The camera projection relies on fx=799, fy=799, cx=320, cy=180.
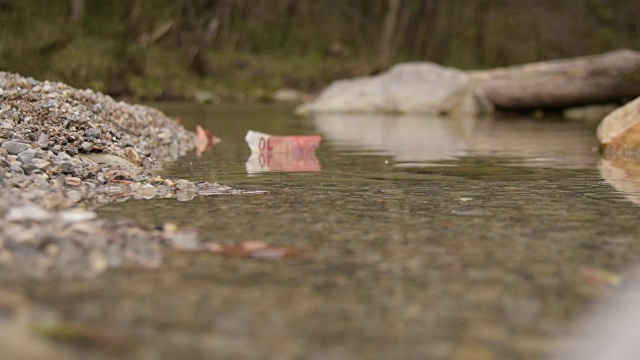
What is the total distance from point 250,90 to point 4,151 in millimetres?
18306

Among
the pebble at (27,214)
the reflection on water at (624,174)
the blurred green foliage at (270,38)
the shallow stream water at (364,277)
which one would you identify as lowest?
the shallow stream water at (364,277)

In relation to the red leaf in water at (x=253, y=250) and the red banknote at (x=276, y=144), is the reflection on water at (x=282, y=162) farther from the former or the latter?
the red leaf in water at (x=253, y=250)

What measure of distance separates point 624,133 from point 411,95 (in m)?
8.87

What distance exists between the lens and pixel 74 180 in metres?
3.95

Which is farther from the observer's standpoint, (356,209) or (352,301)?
(356,209)

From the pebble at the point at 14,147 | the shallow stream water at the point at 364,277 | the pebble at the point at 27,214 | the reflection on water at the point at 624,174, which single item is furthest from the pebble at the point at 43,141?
the reflection on water at the point at 624,174

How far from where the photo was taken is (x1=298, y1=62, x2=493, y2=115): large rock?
15167 mm

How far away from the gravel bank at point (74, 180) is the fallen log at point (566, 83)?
7.87 meters

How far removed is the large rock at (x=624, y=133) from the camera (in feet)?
22.3

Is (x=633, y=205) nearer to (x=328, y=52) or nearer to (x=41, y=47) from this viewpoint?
(x=41, y=47)

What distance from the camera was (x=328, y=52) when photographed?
2803 centimetres

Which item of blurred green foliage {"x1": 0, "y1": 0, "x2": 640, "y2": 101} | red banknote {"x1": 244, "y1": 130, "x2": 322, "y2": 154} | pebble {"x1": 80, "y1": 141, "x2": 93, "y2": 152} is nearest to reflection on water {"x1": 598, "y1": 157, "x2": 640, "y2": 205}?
red banknote {"x1": 244, "y1": 130, "x2": 322, "y2": 154}

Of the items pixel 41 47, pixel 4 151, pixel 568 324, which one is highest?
pixel 41 47

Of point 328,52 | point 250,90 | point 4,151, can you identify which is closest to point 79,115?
point 4,151
